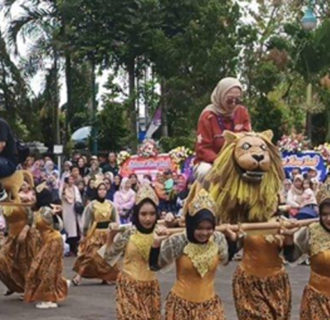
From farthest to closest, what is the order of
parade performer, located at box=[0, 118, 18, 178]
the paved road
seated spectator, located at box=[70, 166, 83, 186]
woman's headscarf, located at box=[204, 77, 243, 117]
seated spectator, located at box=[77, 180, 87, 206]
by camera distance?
1. seated spectator, located at box=[70, 166, 83, 186]
2. seated spectator, located at box=[77, 180, 87, 206]
3. the paved road
4. parade performer, located at box=[0, 118, 18, 178]
5. woman's headscarf, located at box=[204, 77, 243, 117]

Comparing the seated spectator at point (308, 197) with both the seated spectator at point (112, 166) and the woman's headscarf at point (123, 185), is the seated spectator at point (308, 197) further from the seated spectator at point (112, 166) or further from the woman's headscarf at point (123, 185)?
the seated spectator at point (112, 166)

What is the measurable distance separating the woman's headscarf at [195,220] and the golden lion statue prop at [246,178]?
71 cm

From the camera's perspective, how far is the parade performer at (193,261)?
6.48 m

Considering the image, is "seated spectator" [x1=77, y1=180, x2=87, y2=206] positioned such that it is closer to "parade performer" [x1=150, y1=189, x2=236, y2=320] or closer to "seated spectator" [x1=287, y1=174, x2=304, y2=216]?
"seated spectator" [x1=287, y1=174, x2=304, y2=216]

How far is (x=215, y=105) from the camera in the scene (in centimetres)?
815

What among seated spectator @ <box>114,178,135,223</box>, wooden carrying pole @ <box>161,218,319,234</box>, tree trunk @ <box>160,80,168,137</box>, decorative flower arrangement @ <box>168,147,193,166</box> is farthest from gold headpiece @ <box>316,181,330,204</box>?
tree trunk @ <box>160,80,168,137</box>

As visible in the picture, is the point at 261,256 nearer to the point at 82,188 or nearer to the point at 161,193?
the point at 161,193

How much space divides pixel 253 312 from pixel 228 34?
18.4 metres

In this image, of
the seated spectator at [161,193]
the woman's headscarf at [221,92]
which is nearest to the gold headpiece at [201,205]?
the woman's headscarf at [221,92]

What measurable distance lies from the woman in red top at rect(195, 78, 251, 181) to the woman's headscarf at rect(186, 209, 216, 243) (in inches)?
56.6

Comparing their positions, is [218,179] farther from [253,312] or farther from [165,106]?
[165,106]

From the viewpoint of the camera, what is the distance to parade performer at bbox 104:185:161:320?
24.1ft

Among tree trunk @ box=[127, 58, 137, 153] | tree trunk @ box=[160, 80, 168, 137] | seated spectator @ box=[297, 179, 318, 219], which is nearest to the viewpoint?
seated spectator @ box=[297, 179, 318, 219]

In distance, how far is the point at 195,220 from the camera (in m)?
6.46
